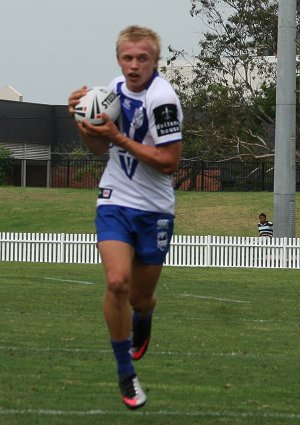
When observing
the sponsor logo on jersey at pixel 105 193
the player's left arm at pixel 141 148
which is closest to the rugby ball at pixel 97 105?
the player's left arm at pixel 141 148

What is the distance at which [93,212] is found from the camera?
49.0 metres

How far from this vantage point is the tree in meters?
56.3

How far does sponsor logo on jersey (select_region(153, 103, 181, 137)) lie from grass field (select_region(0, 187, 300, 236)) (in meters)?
35.0

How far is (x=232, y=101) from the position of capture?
56656mm

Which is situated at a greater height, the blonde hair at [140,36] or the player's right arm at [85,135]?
the blonde hair at [140,36]

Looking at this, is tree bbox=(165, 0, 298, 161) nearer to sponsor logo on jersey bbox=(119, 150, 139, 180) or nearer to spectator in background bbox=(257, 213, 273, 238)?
spectator in background bbox=(257, 213, 273, 238)

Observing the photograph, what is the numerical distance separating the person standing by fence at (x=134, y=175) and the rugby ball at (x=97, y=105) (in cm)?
5

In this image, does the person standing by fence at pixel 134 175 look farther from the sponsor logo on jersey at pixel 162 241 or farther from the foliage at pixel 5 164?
the foliage at pixel 5 164

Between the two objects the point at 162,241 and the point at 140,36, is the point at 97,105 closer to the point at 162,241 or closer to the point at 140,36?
the point at 140,36

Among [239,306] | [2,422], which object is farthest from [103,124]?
[239,306]

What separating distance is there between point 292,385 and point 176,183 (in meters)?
50.0

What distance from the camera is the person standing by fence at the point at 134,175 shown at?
7.50 metres

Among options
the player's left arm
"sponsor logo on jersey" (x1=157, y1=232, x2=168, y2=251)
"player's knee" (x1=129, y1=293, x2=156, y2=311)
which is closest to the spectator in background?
"player's knee" (x1=129, y1=293, x2=156, y2=311)

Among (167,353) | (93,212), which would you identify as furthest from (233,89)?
(167,353)
